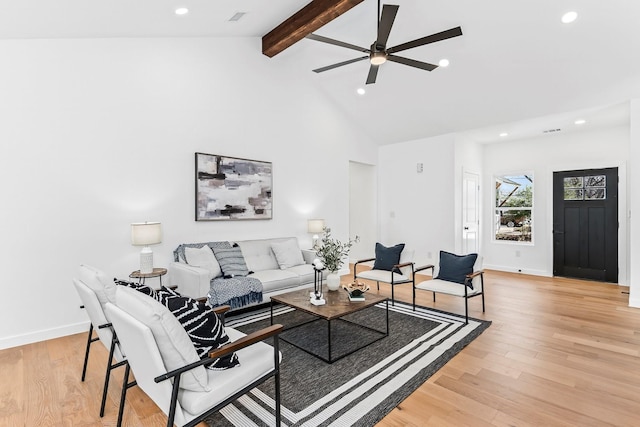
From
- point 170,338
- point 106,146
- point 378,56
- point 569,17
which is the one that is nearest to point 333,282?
point 170,338

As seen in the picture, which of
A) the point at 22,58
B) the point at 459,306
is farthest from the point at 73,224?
the point at 459,306

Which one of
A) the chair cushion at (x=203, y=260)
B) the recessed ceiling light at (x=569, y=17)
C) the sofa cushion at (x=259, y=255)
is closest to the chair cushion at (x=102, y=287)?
the chair cushion at (x=203, y=260)

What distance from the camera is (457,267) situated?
4.22 meters

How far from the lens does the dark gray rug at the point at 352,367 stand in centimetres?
220

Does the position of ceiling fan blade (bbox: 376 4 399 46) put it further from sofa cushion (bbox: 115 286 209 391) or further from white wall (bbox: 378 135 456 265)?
white wall (bbox: 378 135 456 265)

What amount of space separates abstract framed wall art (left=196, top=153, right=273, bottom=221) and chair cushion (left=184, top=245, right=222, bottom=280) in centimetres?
61

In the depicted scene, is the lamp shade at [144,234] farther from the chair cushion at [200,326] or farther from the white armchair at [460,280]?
the white armchair at [460,280]

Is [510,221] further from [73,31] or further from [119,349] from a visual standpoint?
[73,31]

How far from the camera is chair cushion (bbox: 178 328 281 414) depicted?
1.65 meters

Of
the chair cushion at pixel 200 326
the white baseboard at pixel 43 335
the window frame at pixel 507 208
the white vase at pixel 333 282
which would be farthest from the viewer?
the window frame at pixel 507 208

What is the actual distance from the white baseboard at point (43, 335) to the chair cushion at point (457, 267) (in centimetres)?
433

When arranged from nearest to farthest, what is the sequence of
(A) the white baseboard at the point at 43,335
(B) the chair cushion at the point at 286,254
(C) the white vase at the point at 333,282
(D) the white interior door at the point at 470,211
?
(A) the white baseboard at the point at 43,335 < (C) the white vase at the point at 333,282 < (B) the chair cushion at the point at 286,254 < (D) the white interior door at the point at 470,211

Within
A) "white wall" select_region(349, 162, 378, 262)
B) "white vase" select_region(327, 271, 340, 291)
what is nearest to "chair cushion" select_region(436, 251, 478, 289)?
"white vase" select_region(327, 271, 340, 291)

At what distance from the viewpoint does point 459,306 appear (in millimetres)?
4527
